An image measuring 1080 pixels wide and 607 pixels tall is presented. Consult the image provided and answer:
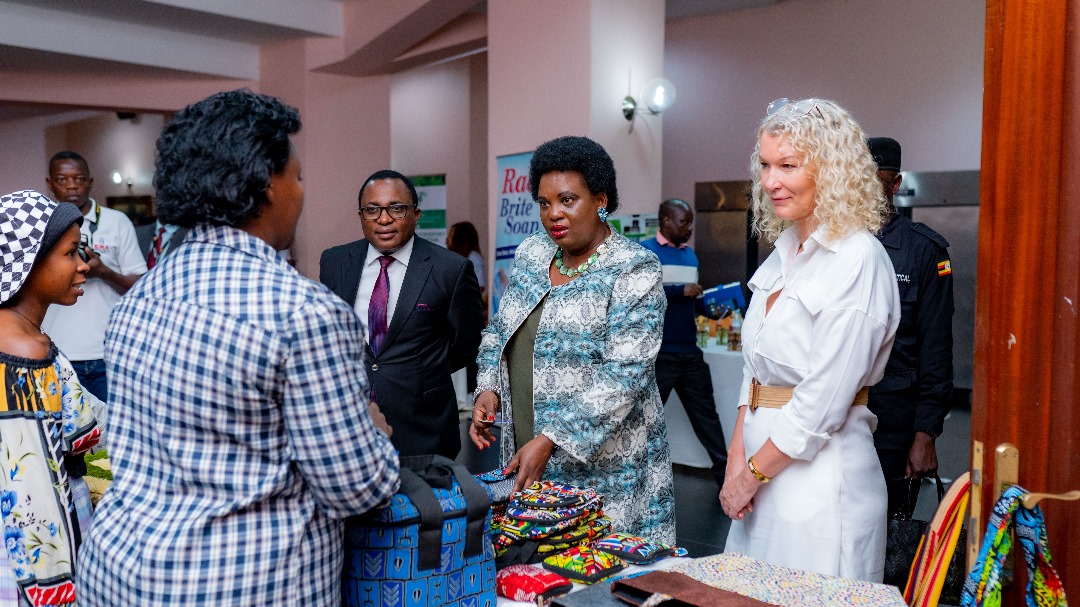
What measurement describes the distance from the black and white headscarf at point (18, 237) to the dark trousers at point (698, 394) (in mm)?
4053

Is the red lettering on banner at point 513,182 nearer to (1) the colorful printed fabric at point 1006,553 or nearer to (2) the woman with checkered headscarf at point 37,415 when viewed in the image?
(2) the woman with checkered headscarf at point 37,415

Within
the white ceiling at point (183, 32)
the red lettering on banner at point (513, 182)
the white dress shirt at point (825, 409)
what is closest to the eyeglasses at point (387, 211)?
the white dress shirt at point (825, 409)

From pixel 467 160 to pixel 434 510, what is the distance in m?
11.3

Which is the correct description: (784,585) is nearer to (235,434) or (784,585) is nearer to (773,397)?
(773,397)

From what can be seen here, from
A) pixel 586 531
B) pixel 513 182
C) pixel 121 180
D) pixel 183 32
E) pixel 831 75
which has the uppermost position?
pixel 183 32

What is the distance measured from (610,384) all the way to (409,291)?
1121 millimetres

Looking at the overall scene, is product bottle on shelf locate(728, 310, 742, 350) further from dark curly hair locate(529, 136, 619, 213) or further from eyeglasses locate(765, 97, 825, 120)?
eyeglasses locate(765, 97, 825, 120)

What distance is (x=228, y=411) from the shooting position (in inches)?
53.2

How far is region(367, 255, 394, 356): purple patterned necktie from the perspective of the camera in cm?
328

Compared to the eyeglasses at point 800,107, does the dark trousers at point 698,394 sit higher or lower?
lower

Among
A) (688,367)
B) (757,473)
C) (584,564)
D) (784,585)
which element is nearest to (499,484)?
(584,564)

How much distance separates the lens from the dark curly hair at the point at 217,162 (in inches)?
55.8

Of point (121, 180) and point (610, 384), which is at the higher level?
point (121, 180)

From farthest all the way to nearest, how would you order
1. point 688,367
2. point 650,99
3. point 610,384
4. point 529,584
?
point 650,99 → point 688,367 → point 610,384 → point 529,584
